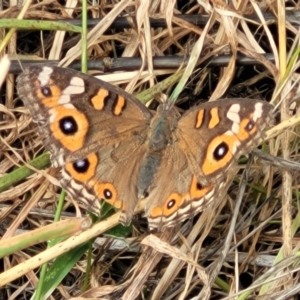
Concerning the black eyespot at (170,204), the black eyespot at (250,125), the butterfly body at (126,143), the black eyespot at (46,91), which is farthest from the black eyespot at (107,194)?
the black eyespot at (250,125)

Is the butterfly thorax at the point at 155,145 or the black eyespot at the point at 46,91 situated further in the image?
the butterfly thorax at the point at 155,145

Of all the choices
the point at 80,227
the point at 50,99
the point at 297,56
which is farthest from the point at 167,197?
the point at 297,56

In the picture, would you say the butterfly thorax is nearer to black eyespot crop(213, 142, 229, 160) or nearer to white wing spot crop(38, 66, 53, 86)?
black eyespot crop(213, 142, 229, 160)

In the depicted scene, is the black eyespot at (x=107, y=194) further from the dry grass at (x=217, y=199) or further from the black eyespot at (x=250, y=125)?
the black eyespot at (x=250, y=125)

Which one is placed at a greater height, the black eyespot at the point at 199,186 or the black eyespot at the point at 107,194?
the black eyespot at the point at 199,186

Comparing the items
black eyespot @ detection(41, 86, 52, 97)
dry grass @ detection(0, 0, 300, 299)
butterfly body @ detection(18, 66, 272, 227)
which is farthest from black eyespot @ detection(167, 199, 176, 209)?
black eyespot @ detection(41, 86, 52, 97)

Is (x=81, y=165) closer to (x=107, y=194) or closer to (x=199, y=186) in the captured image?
(x=107, y=194)

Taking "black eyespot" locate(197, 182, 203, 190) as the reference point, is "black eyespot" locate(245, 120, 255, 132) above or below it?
above
